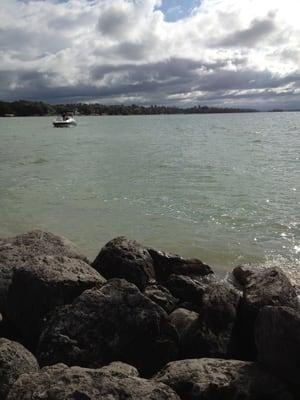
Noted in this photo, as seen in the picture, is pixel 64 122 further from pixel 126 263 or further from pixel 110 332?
pixel 110 332

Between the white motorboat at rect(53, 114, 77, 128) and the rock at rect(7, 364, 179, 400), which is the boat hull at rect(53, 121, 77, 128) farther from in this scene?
the rock at rect(7, 364, 179, 400)

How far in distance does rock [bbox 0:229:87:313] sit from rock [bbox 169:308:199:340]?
253 cm

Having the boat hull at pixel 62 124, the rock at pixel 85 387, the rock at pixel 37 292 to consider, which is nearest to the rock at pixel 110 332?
the rock at pixel 37 292

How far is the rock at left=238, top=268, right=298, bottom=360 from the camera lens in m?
7.16

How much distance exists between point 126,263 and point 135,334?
249 centimetres

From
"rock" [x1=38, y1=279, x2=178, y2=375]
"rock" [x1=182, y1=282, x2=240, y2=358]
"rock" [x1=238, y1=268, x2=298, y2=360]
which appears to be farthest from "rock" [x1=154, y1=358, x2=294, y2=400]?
"rock" [x1=238, y1=268, x2=298, y2=360]

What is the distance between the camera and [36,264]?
7945 millimetres

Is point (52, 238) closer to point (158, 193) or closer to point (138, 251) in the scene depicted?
point (138, 251)

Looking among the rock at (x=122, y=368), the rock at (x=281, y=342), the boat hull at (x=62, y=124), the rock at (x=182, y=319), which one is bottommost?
the rock at (x=182, y=319)

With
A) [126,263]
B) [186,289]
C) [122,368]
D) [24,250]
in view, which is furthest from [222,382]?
[24,250]

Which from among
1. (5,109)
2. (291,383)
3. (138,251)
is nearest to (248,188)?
(138,251)

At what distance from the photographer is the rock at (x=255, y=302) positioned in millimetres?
7156

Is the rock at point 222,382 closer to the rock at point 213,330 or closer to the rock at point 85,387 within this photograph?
the rock at point 85,387

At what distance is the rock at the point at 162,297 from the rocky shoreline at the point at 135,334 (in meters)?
0.02
